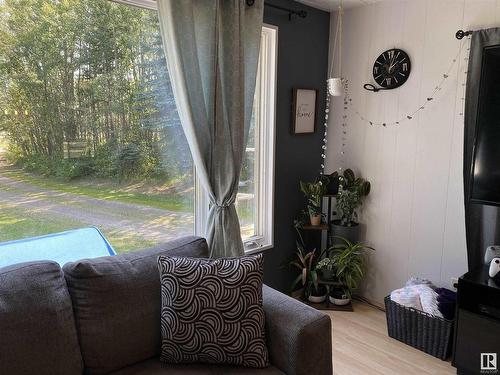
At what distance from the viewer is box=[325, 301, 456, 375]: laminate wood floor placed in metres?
2.31

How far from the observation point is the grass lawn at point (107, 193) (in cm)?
189

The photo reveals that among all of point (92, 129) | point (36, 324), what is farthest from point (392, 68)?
point (36, 324)

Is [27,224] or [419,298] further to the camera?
[419,298]

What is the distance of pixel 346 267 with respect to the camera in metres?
2.94

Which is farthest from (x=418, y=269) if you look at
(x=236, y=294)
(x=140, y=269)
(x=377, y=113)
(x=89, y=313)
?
(x=89, y=313)

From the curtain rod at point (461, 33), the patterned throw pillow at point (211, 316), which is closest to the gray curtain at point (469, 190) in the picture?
the curtain rod at point (461, 33)

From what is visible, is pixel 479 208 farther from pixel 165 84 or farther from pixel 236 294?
pixel 165 84

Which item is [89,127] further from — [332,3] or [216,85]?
[332,3]

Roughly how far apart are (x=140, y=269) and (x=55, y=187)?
70 cm

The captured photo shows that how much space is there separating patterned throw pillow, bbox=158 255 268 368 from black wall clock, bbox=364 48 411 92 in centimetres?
200

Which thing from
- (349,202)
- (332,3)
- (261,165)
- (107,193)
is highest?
(332,3)

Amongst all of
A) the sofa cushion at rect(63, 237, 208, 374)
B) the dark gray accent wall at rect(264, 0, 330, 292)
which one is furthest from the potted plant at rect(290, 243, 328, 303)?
the sofa cushion at rect(63, 237, 208, 374)

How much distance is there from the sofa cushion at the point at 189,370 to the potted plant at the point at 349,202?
66.0 inches

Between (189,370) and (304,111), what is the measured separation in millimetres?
2206
